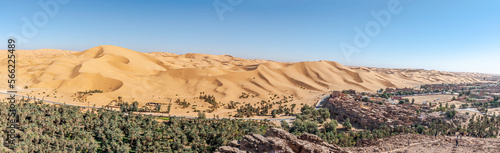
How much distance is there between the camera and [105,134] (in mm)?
25656

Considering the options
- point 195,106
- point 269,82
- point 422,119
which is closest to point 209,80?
point 269,82

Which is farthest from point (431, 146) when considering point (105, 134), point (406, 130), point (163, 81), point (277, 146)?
point (163, 81)

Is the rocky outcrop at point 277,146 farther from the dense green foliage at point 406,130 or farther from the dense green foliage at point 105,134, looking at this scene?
the dense green foliage at point 406,130

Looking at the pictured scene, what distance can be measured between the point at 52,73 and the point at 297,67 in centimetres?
8324

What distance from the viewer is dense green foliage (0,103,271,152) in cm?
2142

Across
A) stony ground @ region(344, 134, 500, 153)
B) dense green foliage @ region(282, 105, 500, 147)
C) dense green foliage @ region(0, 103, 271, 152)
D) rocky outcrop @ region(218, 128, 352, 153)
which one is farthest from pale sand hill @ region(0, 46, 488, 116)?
stony ground @ region(344, 134, 500, 153)

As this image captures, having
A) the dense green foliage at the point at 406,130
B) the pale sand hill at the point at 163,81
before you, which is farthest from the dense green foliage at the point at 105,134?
the pale sand hill at the point at 163,81

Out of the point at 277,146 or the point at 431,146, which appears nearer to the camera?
the point at 277,146

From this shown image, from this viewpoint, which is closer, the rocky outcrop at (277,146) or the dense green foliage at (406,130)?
the rocky outcrop at (277,146)

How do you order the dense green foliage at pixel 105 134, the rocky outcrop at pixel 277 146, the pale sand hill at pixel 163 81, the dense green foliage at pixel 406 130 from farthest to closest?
1. the pale sand hill at pixel 163 81
2. the dense green foliage at pixel 406 130
3. the dense green foliage at pixel 105 134
4. the rocky outcrop at pixel 277 146

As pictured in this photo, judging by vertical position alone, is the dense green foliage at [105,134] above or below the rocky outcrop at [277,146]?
below

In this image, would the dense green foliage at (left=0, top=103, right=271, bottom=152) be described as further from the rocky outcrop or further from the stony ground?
the stony ground

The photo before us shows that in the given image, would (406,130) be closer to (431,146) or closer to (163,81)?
(431,146)

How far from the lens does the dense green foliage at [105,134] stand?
2142 cm
